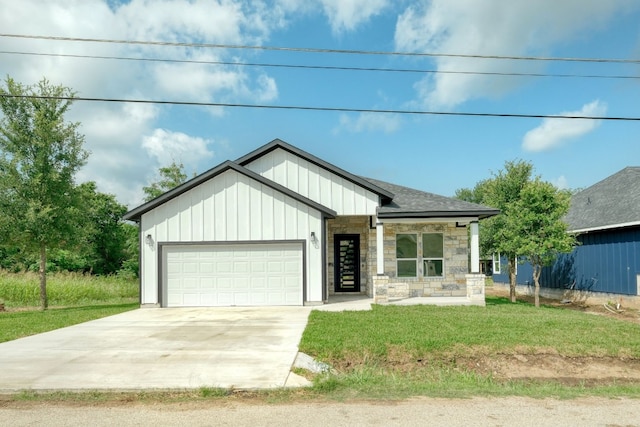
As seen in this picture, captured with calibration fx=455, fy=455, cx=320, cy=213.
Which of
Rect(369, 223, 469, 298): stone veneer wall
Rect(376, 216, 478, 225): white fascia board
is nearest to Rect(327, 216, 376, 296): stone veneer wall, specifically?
Rect(369, 223, 469, 298): stone veneer wall

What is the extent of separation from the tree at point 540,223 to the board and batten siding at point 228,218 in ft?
25.3

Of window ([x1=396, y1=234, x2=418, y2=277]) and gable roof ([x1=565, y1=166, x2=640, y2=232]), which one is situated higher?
gable roof ([x1=565, y1=166, x2=640, y2=232])

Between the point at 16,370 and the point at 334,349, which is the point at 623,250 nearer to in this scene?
the point at 334,349

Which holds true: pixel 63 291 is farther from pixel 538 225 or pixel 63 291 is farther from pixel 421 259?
pixel 538 225

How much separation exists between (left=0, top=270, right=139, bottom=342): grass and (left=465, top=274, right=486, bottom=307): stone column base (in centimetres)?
1101

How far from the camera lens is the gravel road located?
476cm

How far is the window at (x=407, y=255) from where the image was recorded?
16172mm

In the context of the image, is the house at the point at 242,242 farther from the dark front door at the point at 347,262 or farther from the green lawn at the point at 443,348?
the green lawn at the point at 443,348

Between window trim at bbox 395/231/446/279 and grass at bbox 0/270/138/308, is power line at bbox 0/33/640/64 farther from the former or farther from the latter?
grass at bbox 0/270/138/308

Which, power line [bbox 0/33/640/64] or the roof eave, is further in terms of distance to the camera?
the roof eave

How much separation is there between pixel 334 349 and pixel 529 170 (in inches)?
613

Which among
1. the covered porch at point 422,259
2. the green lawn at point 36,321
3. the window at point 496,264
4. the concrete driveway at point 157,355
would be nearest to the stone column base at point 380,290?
the covered porch at point 422,259

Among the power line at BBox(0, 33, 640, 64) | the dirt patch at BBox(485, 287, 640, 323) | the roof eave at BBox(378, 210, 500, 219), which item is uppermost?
the power line at BBox(0, 33, 640, 64)

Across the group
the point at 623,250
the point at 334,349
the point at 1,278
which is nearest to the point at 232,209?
the point at 334,349
